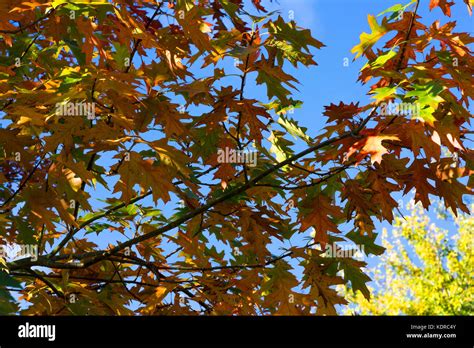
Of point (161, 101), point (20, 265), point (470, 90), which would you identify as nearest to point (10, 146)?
point (20, 265)

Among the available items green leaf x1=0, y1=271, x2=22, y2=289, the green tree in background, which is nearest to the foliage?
green leaf x1=0, y1=271, x2=22, y2=289

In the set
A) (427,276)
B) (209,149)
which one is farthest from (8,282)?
(427,276)

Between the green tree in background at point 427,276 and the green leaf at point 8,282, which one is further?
the green tree in background at point 427,276

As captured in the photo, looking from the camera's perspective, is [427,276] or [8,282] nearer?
[8,282]

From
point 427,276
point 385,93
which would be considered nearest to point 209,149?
point 385,93

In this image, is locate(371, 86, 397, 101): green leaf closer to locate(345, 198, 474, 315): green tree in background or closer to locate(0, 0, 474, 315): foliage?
locate(0, 0, 474, 315): foliage

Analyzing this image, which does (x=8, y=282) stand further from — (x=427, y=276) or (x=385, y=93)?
(x=427, y=276)

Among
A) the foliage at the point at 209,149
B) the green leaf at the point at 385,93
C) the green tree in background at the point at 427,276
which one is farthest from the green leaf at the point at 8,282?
Result: the green tree in background at the point at 427,276

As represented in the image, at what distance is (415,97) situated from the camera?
3549mm

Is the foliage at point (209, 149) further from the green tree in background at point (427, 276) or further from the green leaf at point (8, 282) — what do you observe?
the green tree in background at point (427, 276)

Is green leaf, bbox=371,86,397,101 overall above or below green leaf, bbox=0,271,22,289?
above

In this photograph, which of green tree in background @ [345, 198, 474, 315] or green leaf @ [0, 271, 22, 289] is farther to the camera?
green tree in background @ [345, 198, 474, 315]

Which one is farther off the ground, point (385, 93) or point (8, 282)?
point (385, 93)
